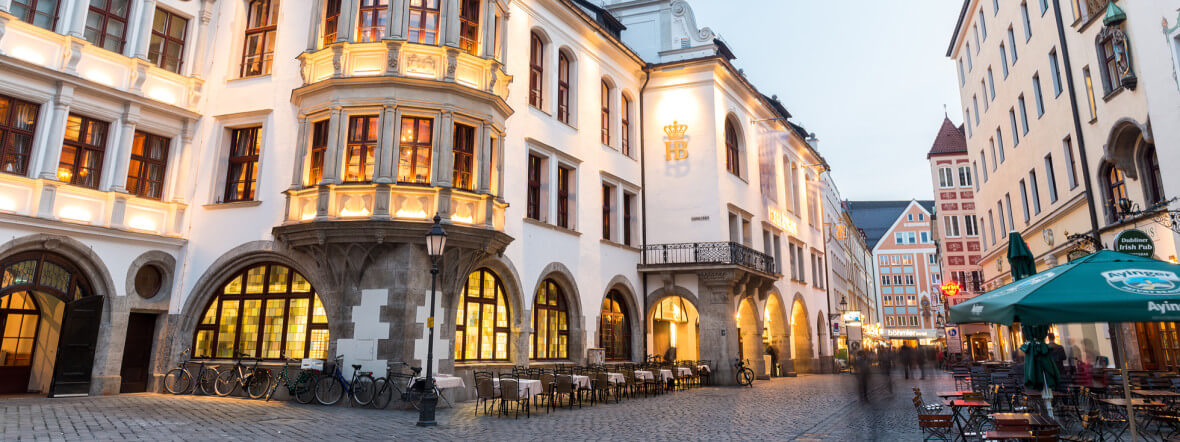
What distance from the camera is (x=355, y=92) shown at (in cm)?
1623

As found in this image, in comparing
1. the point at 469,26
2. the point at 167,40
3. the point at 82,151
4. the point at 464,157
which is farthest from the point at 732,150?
the point at 82,151

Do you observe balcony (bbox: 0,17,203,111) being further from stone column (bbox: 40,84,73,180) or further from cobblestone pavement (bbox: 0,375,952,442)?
cobblestone pavement (bbox: 0,375,952,442)

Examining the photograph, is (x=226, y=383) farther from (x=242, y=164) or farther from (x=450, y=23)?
(x=450, y=23)

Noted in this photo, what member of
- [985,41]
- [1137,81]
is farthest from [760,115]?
[1137,81]

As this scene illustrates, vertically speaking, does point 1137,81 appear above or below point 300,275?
above

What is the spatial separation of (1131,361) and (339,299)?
19814mm

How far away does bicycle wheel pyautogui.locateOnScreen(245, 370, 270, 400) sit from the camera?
16359 mm

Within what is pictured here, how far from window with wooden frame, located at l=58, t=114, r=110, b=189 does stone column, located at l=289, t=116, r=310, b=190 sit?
4468 mm

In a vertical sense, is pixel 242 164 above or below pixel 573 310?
above

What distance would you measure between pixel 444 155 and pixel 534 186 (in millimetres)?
4893

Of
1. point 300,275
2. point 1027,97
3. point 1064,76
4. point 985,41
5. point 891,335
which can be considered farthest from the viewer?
point 891,335

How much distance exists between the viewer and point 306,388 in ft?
50.8

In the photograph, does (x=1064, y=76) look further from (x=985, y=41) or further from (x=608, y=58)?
(x=608, y=58)

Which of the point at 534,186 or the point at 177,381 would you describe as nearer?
the point at 177,381
